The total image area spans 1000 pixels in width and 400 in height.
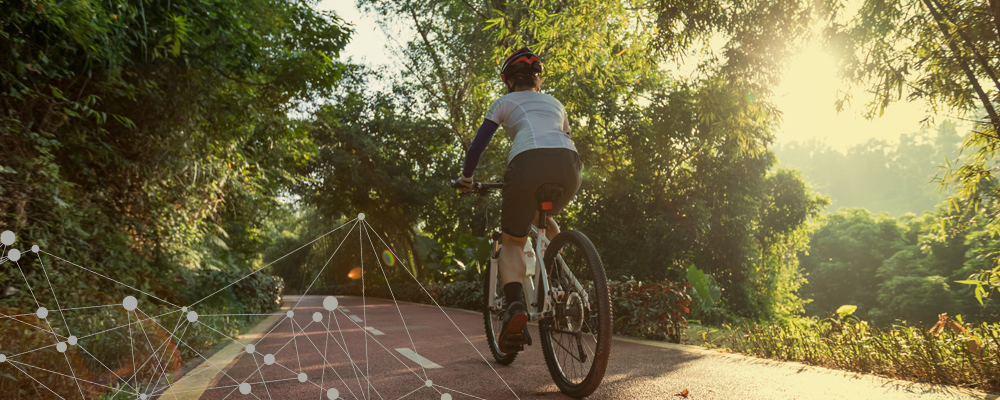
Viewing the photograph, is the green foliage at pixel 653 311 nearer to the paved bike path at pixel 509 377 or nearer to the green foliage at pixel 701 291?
the paved bike path at pixel 509 377

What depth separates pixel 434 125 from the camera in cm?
2169

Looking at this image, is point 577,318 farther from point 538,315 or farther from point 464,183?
point 464,183

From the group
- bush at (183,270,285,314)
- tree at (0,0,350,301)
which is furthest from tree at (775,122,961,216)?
tree at (0,0,350,301)

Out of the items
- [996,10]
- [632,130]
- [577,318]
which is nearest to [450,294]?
[632,130]

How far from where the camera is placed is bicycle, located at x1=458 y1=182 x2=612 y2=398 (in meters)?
2.97

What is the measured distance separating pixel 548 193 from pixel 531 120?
1.52ft

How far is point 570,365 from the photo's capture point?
330 centimetres

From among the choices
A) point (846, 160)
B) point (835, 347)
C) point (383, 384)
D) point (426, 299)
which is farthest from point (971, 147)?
point (846, 160)

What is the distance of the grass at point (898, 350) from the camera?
3629 millimetres

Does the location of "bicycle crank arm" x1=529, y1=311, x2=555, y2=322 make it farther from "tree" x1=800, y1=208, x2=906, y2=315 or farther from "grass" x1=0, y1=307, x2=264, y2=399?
"tree" x1=800, y1=208, x2=906, y2=315

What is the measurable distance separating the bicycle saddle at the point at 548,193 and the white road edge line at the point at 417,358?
5.52ft

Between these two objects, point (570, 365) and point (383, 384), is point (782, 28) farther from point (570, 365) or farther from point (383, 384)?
point (383, 384)
